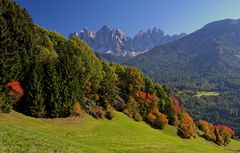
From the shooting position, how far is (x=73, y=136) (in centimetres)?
6788

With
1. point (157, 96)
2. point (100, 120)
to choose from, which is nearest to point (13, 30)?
point (100, 120)

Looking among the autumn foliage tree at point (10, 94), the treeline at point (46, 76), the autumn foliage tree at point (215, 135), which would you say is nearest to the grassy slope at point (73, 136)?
the autumn foliage tree at point (10, 94)

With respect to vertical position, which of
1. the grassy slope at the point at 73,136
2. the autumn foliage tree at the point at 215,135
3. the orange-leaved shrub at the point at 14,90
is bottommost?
the grassy slope at the point at 73,136

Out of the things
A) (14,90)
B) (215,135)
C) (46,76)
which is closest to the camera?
(14,90)

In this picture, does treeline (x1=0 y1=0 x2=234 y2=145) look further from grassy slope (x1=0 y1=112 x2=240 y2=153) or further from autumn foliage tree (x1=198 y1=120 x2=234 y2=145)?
autumn foliage tree (x1=198 y1=120 x2=234 y2=145)

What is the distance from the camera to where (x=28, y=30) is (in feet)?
261

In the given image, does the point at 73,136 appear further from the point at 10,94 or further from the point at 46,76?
the point at 46,76

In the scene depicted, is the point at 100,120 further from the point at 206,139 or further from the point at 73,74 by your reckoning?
the point at 206,139

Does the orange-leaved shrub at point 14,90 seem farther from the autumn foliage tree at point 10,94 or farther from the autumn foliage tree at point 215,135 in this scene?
the autumn foliage tree at point 215,135

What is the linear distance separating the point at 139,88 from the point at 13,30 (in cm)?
6771

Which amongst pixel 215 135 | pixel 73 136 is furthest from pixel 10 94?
pixel 215 135

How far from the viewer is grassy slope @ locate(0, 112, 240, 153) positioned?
39.4 m

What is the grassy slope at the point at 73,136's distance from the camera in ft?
129

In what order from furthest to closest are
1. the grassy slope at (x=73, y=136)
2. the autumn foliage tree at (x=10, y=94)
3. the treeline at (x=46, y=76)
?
the treeline at (x=46, y=76), the autumn foliage tree at (x=10, y=94), the grassy slope at (x=73, y=136)
